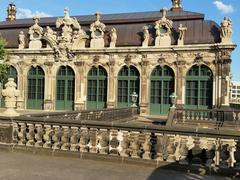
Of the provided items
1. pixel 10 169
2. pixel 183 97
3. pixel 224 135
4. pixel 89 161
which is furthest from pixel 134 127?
pixel 183 97

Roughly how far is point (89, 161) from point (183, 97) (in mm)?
19053

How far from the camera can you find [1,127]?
9484mm

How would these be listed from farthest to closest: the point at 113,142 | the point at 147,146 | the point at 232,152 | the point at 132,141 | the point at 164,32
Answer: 1. the point at 164,32
2. the point at 113,142
3. the point at 132,141
4. the point at 147,146
5. the point at 232,152

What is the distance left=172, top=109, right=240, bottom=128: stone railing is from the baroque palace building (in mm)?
3687

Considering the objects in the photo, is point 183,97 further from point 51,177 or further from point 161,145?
point 51,177

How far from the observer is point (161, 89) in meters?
27.1

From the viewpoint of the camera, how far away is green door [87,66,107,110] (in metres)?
28.9

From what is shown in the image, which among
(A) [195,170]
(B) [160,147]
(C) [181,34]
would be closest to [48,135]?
(B) [160,147]

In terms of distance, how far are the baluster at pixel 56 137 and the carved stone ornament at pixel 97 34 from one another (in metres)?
20.5

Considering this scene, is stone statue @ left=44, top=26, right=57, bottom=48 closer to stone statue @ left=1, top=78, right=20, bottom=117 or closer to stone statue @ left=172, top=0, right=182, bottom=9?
stone statue @ left=172, top=0, right=182, bottom=9

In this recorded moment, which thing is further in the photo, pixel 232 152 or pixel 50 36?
pixel 50 36

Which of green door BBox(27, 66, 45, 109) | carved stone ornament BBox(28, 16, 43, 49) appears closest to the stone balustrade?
A: green door BBox(27, 66, 45, 109)

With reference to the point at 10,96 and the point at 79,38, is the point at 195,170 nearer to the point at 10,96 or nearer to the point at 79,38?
the point at 10,96

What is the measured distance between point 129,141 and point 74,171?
5.83 feet
